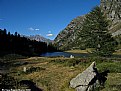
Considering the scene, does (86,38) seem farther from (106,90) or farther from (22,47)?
(22,47)

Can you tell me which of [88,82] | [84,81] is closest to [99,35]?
[84,81]

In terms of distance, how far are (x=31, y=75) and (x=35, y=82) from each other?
3767 millimetres

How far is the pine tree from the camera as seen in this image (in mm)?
51500

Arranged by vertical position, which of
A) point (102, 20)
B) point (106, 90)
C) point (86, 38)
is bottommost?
point (106, 90)

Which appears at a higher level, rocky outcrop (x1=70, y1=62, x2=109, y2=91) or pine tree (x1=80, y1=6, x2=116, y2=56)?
pine tree (x1=80, y1=6, x2=116, y2=56)

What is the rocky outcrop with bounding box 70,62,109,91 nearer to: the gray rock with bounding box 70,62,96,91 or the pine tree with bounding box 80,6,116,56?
the gray rock with bounding box 70,62,96,91

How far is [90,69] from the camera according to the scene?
25.3m

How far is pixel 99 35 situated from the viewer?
172ft

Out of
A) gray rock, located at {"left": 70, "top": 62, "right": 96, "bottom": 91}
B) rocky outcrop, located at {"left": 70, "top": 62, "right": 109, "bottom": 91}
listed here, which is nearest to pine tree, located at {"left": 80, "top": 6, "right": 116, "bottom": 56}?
rocky outcrop, located at {"left": 70, "top": 62, "right": 109, "bottom": 91}

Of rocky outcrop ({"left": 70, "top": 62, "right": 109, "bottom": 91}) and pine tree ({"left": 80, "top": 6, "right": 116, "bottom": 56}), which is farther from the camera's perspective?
pine tree ({"left": 80, "top": 6, "right": 116, "bottom": 56})

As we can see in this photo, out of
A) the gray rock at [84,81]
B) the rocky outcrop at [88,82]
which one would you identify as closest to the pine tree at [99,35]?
the rocky outcrop at [88,82]

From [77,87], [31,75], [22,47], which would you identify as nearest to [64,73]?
[31,75]

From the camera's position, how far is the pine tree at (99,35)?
51.5 m

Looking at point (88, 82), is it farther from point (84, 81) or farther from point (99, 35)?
point (99, 35)
